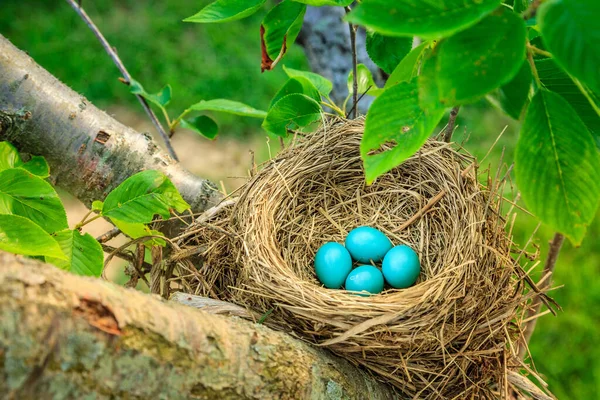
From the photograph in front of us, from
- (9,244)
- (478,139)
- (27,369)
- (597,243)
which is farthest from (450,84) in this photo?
(478,139)

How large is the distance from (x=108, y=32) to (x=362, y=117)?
307 cm

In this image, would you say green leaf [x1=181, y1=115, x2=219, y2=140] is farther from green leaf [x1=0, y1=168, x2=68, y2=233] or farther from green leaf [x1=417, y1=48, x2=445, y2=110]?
green leaf [x1=417, y1=48, x2=445, y2=110]

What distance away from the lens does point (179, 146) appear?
3287 millimetres

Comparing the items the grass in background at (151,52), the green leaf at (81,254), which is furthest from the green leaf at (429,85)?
the grass in background at (151,52)

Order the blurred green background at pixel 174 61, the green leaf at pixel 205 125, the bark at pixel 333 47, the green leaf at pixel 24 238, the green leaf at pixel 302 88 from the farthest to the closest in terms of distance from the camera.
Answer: the blurred green background at pixel 174 61 → the bark at pixel 333 47 → the green leaf at pixel 205 125 → the green leaf at pixel 302 88 → the green leaf at pixel 24 238

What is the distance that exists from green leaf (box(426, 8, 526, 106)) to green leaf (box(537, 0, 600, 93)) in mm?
40

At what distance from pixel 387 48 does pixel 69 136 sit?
24.4 inches

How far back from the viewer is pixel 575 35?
0.47 metres

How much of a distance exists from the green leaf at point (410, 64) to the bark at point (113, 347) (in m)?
0.40

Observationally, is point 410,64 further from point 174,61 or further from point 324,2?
point 174,61

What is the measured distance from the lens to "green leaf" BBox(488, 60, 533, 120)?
0.62 m

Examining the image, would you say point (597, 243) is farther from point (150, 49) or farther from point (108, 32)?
Answer: point (108, 32)

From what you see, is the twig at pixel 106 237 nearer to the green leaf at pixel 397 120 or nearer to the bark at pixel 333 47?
the green leaf at pixel 397 120

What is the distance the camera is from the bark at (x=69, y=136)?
1098 mm
